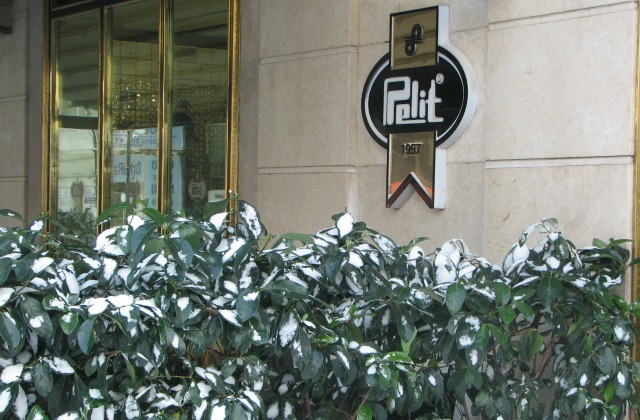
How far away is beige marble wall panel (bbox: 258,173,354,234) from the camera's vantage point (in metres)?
6.40

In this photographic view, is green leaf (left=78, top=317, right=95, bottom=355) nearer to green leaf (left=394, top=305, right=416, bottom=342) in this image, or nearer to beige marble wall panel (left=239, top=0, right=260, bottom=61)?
green leaf (left=394, top=305, right=416, bottom=342)

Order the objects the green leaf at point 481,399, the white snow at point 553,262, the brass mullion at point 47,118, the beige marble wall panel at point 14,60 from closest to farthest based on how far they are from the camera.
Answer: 1. the green leaf at point 481,399
2. the white snow at point 553,262
3. the brass mullion at point 47,118
4. the beige marble wall panel at point 14,60

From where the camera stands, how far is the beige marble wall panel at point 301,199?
21.0 feet

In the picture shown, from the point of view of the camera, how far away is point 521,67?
205 inches

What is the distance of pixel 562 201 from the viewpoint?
5023 mm

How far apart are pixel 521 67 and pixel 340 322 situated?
2.29 m

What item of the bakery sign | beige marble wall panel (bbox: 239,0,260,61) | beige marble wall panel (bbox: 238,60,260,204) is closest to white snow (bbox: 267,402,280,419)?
the bakery sign

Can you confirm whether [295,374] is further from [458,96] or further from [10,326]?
[458,96]

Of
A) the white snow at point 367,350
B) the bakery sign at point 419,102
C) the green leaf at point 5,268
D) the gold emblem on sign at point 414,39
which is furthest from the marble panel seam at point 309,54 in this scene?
the green leaf at point 5,268

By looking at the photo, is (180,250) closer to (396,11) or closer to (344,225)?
(344,225)

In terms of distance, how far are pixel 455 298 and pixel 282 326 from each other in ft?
2.41

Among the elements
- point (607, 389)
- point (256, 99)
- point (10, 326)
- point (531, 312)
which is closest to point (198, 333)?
point (10, 326)

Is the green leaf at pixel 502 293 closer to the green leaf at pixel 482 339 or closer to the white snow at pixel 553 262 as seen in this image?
the green leaf at pixel 482 339

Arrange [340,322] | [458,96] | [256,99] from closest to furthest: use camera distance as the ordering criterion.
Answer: [340,322] < [458,96] < [256,99]
